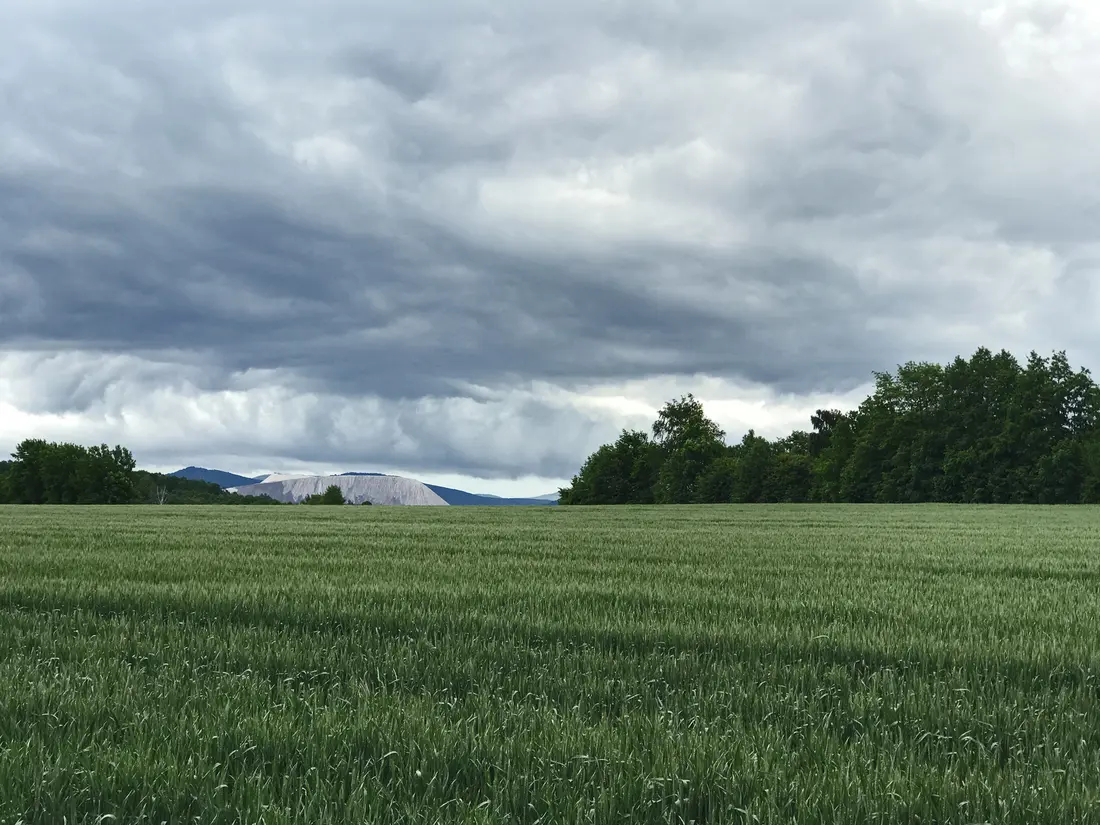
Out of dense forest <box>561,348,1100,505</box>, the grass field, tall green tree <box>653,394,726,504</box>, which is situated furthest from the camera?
tall green tree <box>653,394,726,504</box>

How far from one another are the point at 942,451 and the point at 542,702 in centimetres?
9921

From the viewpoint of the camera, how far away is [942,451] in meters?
95.1

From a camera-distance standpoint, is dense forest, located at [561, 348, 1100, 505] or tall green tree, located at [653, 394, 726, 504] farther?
tall green tree, located at [653, 394, 726, 504]

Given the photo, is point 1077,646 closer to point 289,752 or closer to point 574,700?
point 574,700

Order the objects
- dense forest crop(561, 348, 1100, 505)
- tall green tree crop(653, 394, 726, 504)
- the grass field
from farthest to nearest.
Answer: tall green tree crop(653, 394, 726, 504), dense forest crop(561, 348, 1100, 505), the grass field

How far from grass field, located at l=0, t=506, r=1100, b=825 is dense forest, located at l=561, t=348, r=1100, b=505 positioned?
83.8m

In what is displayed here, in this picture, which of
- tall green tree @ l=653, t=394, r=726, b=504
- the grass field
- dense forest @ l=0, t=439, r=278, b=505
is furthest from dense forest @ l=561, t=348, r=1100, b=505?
the grass field

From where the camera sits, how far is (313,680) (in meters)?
5.95

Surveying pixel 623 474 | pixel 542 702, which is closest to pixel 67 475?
pixel 623 474

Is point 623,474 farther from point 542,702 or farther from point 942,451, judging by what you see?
point 542,702

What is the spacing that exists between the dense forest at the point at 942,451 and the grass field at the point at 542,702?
83.8 m

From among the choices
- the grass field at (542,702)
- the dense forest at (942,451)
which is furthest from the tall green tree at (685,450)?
the grass field at (542,702)

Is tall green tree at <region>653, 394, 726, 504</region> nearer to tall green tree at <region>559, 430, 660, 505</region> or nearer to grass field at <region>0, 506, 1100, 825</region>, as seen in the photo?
tall green tree at <region>559, 430, 660, 505</region>

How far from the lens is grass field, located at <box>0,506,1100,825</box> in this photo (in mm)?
3762
